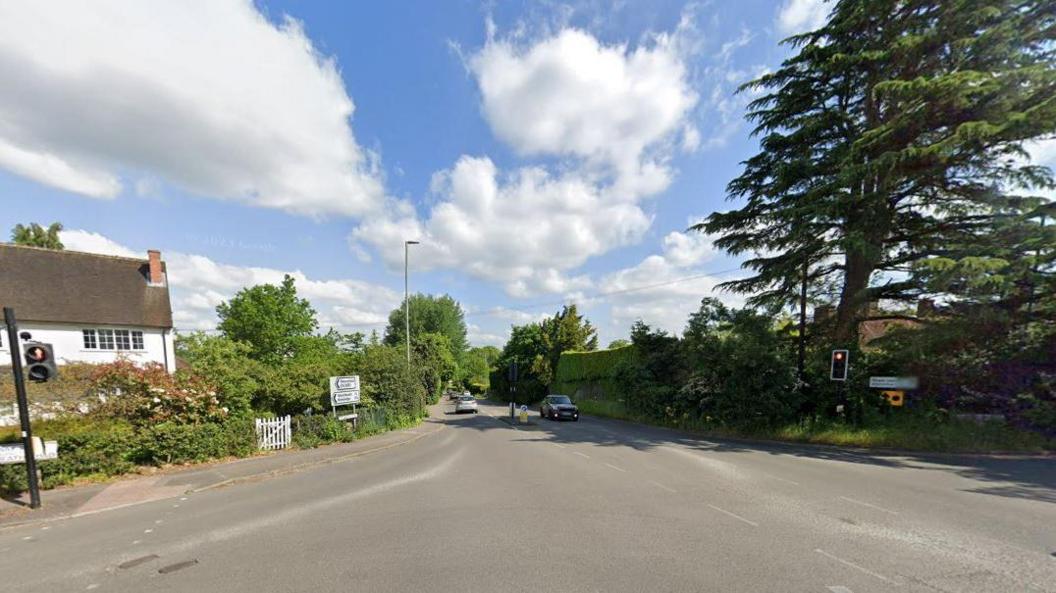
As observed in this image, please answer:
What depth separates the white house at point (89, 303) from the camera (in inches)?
869

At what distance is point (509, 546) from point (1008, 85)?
18.3m

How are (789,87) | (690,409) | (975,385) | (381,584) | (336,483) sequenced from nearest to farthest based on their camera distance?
(381,584) < (336,483) < (975,385) < (789,87) < (690,409)

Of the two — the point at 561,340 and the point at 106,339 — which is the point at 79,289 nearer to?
the point at 106,339

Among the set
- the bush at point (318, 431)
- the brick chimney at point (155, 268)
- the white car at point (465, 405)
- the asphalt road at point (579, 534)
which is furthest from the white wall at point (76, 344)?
the asphalt road at point (579, 534)

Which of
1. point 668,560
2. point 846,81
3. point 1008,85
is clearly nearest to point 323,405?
point 668,560

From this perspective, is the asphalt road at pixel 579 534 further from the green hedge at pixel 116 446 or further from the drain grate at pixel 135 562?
the green hedge at pixel 116 446

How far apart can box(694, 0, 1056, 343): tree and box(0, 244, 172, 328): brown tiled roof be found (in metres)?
32.3

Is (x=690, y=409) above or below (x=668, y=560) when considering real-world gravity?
below

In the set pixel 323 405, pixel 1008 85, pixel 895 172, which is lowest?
pixel 323 405

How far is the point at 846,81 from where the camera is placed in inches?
618

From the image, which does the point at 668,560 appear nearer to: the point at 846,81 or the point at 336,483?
the point at 336,483

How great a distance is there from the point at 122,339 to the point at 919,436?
36.9 meters

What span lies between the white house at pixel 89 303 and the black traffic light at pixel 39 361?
18331mm

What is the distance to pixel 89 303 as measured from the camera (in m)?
23.6
